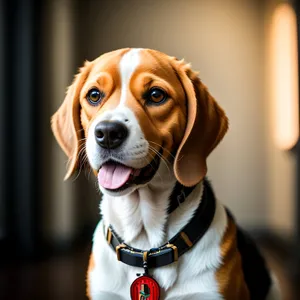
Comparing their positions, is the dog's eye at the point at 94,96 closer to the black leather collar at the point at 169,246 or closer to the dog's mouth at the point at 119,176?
the dog's mouth at the point at 119,176

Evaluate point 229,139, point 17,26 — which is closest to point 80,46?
point 229,139

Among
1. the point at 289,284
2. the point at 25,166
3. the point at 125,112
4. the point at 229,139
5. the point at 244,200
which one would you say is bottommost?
the point at 289,284

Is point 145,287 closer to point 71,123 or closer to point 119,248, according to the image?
point 119,248

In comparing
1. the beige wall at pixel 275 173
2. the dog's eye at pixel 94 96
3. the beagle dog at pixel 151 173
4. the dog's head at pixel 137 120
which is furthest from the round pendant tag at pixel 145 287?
the beige wall at pixel 275 173

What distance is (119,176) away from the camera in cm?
62

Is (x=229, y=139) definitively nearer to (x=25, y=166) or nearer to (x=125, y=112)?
(x=125, y=112)

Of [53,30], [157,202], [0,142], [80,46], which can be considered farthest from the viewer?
[0,142]

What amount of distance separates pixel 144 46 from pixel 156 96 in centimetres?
21

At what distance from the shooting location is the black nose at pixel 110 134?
602mm

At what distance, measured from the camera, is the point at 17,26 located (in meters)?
1.62

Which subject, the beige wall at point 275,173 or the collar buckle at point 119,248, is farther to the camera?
the beige wall at point 275,173

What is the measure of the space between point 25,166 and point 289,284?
87 cm

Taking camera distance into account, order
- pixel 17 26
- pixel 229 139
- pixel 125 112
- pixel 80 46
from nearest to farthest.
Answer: pixel 125 112 → pixel 229 139 → pixel 80 46 → pixel 17 26

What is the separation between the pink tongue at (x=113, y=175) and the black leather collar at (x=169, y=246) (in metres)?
0.12
